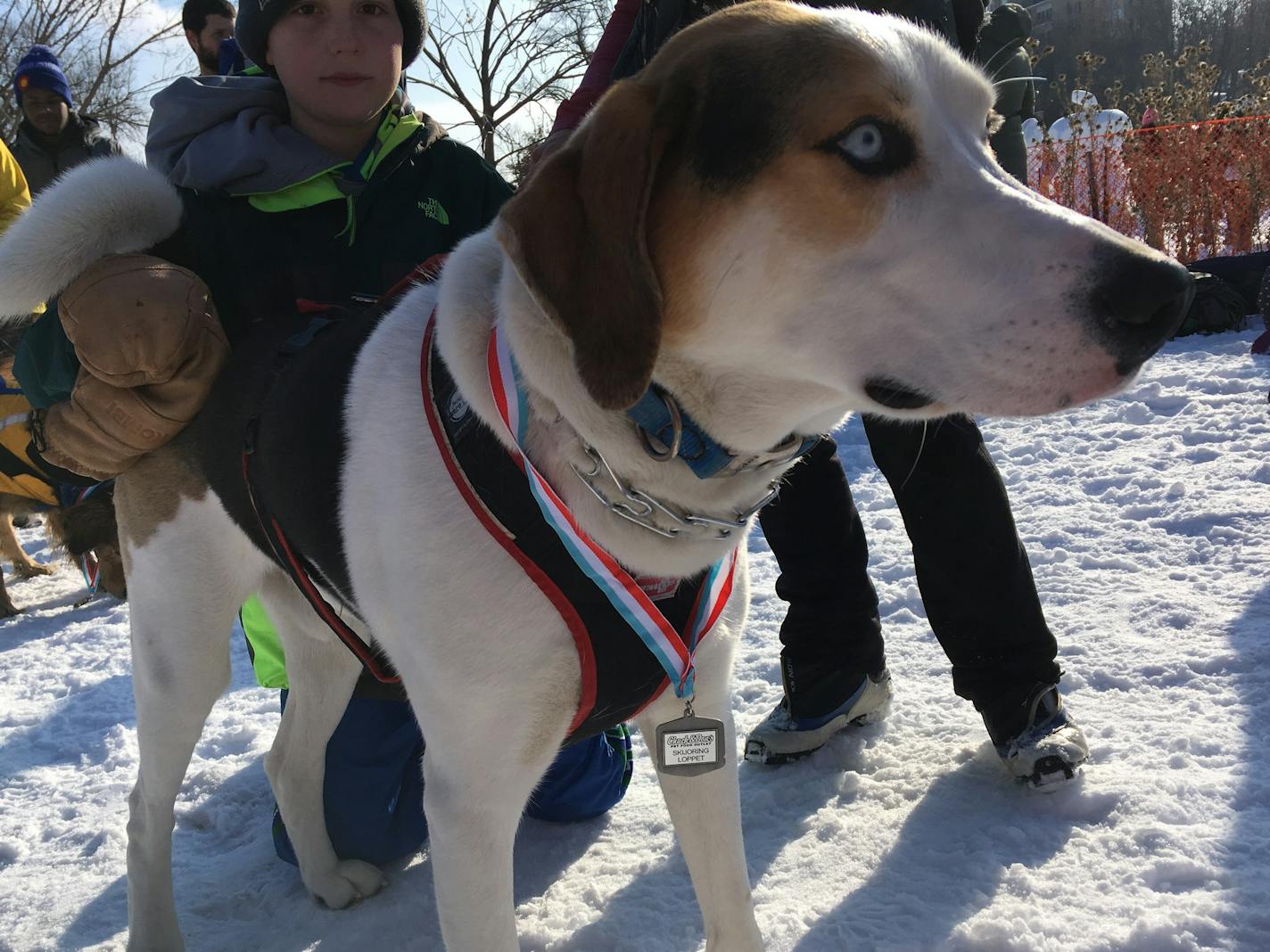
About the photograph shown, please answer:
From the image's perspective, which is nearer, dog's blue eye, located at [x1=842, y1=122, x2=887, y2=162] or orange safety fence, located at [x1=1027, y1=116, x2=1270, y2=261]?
dog's blue eye, located at [x1=842, y1=122, x2=887, y2=162]

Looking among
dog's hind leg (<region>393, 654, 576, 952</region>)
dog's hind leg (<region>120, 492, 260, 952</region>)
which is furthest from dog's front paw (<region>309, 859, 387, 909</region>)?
dog's hind leg (<region>393, 654, 576, 952</region>)

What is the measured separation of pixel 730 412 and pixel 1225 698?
6.34 feet

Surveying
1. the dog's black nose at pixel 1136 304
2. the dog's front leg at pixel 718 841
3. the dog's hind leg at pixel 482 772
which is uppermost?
the dog's black nose at pixel 1136 304

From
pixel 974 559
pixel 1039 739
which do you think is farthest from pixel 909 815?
pixel 974 559

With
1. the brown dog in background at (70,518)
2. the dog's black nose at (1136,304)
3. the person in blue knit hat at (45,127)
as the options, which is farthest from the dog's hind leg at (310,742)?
the person in blue knit hat at (45,127)

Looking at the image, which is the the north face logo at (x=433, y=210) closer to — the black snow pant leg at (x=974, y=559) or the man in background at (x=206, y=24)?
the black snow pant leg at (x=974, y=559)

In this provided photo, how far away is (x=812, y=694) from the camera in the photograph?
286 cm

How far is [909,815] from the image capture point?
250 cm

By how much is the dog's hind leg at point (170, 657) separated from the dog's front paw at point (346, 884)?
1.13 feet

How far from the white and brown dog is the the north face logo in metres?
0.76

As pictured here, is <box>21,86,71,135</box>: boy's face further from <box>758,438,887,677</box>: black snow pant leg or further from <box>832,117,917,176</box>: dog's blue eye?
<box>832,117,917,176</box>: dog's blue eye

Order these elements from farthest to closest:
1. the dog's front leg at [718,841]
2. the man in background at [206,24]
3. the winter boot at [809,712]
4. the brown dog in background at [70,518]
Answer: the man in background at [206,24] < the brown dog in background at [70,518] < the winter boot at [809,712] < the dog's front leg at [718,841]

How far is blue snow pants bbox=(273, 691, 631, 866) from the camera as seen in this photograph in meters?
2.76

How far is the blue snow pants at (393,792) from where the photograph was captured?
2756 millimetres
